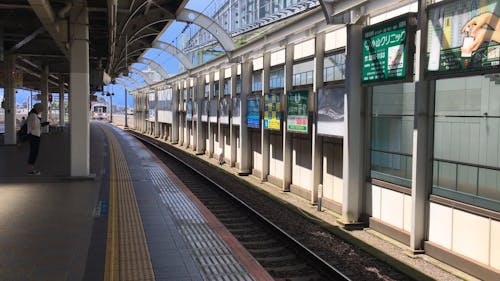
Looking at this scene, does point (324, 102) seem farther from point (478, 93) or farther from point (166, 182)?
point (166, 182)

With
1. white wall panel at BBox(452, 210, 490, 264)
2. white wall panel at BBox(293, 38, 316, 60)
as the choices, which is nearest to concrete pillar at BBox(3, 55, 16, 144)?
white wall panel at BBox(293, 38, 316, 60)

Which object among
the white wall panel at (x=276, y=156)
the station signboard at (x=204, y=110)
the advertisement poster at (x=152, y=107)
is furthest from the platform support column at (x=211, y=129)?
the advertisement poster at (x=152, y=107)

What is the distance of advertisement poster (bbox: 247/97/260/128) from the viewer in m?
14.7

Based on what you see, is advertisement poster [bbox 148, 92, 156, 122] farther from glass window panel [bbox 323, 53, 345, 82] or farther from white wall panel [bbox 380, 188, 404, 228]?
white wall panel [bbox 380, 188, 404, 228]

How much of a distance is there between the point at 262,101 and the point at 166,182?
11.9 ft

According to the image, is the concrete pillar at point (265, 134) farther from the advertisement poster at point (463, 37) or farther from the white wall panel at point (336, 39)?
the advertisement poster at point (463, 37)

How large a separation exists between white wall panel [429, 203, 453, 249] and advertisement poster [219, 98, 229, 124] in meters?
12.2

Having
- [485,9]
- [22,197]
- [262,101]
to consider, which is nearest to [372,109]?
[485,9]

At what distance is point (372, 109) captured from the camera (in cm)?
870

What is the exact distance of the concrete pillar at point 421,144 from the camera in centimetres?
697

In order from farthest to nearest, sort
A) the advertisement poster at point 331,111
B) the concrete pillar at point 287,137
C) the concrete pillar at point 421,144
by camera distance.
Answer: the concrete pillar at point 287,137 < the advertisement poster at point 331,111 < the concrete pillar at point 421,144

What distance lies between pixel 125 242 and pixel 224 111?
41.1ft

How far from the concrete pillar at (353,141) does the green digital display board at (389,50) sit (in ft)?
0.78

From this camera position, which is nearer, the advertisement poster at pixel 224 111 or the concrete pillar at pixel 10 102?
the advertisement poster at pixel 224 111
